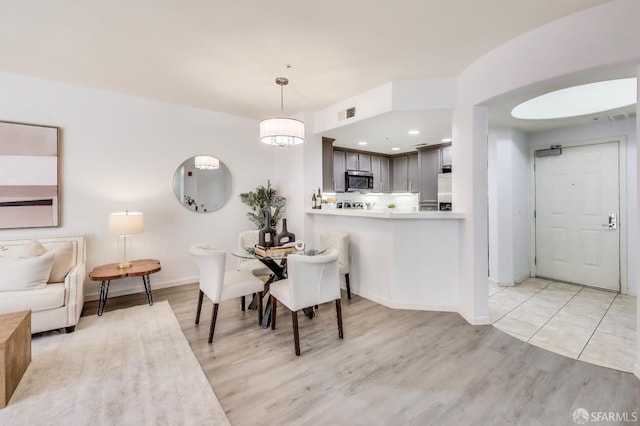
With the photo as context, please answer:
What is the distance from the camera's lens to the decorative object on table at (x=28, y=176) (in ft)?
10.5

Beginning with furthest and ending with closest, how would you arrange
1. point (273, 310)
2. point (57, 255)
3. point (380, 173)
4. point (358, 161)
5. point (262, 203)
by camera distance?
point (380, 173) < point (358, 161) < point (262, 203) < point (57, 255) < point (273, 310)

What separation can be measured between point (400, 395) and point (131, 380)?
1.92 meters

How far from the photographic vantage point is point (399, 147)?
5797 millimetres

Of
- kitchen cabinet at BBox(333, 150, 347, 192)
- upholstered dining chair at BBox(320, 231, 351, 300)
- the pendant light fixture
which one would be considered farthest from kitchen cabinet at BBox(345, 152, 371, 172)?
the pendant light fixture

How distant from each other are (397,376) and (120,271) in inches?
126

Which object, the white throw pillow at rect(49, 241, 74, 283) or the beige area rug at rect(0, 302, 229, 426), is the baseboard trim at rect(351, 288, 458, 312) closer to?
the beige area rug at rect(0, 302, 229, 426)

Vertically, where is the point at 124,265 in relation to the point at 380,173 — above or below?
below

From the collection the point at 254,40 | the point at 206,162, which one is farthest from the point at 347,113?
the point at 206,162

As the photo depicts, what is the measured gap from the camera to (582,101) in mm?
3725

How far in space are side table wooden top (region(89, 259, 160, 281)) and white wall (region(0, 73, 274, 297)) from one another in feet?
1.48

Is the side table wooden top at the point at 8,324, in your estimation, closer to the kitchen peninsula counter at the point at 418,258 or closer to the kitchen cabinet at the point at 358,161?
the kitchen peninsula counter at the point at 418,258

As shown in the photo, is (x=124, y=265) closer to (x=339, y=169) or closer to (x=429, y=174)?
(x=339, y=169)

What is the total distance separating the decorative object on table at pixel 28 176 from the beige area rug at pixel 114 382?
60.2 inches

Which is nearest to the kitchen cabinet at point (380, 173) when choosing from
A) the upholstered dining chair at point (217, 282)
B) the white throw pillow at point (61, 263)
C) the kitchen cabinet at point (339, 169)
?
the kitchen cabinet at point (339, 169)
